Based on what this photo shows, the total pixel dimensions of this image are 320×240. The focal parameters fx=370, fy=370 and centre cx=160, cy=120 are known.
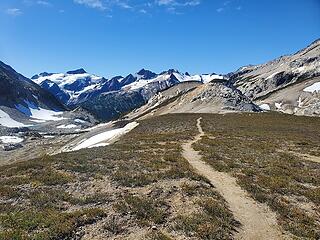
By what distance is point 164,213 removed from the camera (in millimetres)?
20906

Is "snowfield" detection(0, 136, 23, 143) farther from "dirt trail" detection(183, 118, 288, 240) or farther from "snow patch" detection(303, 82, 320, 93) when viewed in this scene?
"snow patch" detection(303, 82, 320, 93)

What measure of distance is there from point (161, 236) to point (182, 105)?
126m

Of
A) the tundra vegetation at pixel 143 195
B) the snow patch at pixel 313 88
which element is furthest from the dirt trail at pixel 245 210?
the snow patch at pixel 313 88

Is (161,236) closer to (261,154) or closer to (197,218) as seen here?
(197,218)

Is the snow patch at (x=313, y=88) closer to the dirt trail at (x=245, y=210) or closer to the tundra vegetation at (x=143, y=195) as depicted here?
the tundra vegetation at (x=143, y=195)

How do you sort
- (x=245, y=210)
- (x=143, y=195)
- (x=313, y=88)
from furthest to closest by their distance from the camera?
(x=313, y=88)
(x=143, y=195)
(x=245, y=210)

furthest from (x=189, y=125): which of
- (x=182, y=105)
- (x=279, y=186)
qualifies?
(x=182, y=105)

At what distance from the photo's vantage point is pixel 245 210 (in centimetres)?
2220

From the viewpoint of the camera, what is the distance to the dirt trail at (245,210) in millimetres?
19194

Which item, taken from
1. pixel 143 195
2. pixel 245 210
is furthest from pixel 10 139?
pixel 245 210

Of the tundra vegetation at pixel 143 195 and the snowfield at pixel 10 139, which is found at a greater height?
the tundra vegetation at pixel 143 195

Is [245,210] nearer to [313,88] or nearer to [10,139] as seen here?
[10,139]

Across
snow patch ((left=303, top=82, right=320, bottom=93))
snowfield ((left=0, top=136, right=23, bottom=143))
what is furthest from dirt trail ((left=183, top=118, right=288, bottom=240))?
snow patch ((left=303, top=82, right=320, bottom=93))

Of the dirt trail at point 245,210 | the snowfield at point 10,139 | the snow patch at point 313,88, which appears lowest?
the snowfield at point 10,139
